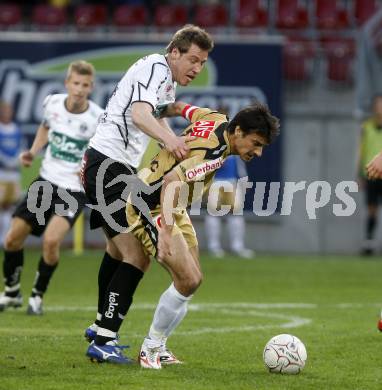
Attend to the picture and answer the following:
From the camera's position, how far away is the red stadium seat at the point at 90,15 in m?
21.7

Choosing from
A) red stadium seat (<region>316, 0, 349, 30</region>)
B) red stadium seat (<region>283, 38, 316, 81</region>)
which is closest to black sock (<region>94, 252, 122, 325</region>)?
red stadium seat (<region>283, 38, 316, 81</region>)

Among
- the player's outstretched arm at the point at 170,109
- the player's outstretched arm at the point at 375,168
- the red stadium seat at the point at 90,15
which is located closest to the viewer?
the player's outstretched arm at the point at 170,109

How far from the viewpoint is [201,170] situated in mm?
7055

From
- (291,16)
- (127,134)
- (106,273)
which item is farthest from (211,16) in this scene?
(127,134)

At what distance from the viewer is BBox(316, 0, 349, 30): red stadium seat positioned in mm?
20578

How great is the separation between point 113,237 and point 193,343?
157 centimetres

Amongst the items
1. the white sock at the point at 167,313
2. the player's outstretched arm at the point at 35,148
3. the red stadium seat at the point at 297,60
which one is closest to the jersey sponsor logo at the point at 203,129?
the white sock at the point at 167,313

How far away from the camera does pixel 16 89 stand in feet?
63.4

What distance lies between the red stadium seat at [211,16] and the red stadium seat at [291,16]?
1077 mm

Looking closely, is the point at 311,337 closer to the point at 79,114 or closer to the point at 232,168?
the point at 79,114

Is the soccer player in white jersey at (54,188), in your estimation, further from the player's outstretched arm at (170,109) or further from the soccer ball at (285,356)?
the soccer ball at (285,356)

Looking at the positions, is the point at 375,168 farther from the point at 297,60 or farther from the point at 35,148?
the point at 297,60

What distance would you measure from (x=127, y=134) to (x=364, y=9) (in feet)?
46.7

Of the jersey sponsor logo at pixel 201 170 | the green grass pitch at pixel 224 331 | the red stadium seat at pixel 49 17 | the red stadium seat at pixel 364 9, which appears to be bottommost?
the green grass pitch at pixel 224 331
